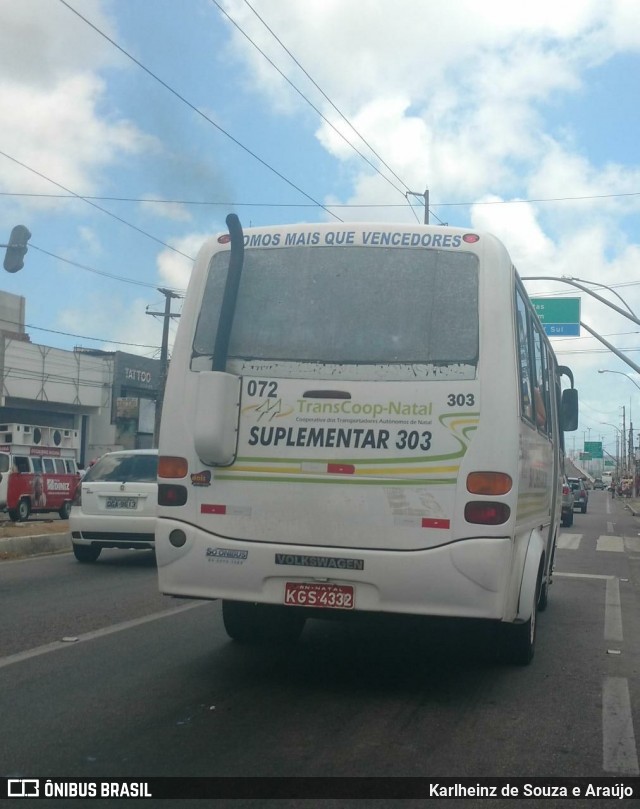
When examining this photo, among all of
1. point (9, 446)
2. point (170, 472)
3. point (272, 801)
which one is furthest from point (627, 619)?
point (9, 446)

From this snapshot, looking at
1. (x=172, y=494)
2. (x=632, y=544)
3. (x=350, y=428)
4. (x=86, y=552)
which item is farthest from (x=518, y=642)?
(x=632, y=544)

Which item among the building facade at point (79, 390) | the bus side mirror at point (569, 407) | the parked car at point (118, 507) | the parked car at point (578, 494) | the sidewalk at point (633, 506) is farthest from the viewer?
the sidewalk at point (633, 506)

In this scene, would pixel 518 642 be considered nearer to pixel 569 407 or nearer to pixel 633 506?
pixel 569 407

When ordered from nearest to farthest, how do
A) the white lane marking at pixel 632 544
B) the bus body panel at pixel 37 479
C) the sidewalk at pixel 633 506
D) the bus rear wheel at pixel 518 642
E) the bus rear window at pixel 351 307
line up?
the bus rear window at pixel 351 307 < the bus rear wheel at pixel 518 642 < the white lane marking at pixel 632 544 < the bus body panel at pixel 37 479 < the sidewalk at pixel 633 506

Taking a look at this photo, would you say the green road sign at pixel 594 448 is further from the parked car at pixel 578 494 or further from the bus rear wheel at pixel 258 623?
the bus rear wheel at pixel 258 623

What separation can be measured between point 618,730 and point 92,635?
4503 mm

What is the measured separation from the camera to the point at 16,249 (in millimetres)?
16578

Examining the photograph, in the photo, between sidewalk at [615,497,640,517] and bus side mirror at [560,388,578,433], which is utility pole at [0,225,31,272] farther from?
sidewalk at [615,497,640,517]

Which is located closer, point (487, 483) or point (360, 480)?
point (487, 483)

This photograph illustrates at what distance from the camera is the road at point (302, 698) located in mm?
4898

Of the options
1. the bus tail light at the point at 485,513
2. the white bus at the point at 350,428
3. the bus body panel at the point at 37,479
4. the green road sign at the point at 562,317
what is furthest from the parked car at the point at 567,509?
the bus tail light at the point at 485,513

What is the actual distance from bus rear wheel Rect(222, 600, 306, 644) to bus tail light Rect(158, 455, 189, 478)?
154cm

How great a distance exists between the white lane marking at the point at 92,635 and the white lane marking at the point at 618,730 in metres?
4.18

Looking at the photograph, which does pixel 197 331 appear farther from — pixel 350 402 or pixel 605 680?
pixel 605 680
